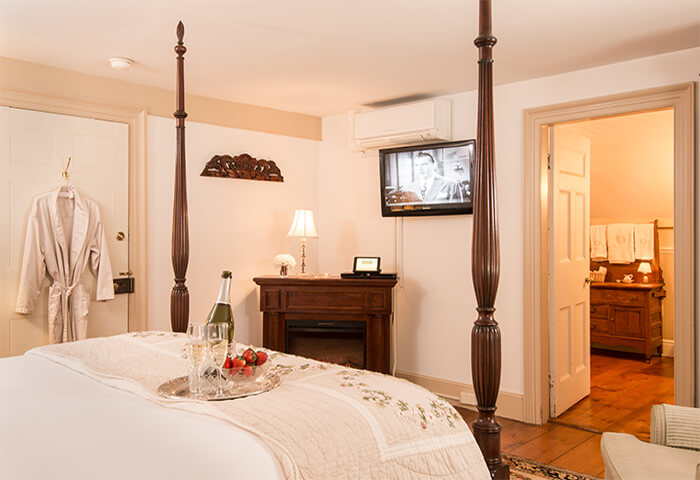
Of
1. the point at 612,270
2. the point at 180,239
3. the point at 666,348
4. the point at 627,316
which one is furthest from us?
the point at 612,270

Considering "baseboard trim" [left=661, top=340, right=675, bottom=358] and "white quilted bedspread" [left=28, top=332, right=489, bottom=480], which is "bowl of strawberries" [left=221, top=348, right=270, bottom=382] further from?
"baseboard trim" [left=661, top=340, right=675, bottom=358]

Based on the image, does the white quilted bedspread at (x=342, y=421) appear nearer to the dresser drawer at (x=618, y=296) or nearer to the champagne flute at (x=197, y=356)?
the champagne flute at (x=197, y=356)

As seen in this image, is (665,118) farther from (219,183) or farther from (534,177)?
(219,183)

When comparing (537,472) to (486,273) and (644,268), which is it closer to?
(486,273)

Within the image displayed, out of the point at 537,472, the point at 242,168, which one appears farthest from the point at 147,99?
the point at 537,472

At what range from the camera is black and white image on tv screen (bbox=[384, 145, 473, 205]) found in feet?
13.6

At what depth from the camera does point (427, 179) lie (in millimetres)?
4301

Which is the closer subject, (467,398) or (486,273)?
(486,273)

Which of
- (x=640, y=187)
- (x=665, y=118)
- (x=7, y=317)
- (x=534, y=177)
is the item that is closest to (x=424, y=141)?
(x=534, y=177)

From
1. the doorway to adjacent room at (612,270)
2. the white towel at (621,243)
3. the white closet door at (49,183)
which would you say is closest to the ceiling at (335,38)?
the white closet door at (49,183)

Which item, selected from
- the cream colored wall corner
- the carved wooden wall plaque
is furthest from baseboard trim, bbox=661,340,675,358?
the carved wooden wall plaque

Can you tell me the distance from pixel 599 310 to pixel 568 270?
7.10 feet

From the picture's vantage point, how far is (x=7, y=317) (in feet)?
11.2

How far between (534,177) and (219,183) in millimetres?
2391
